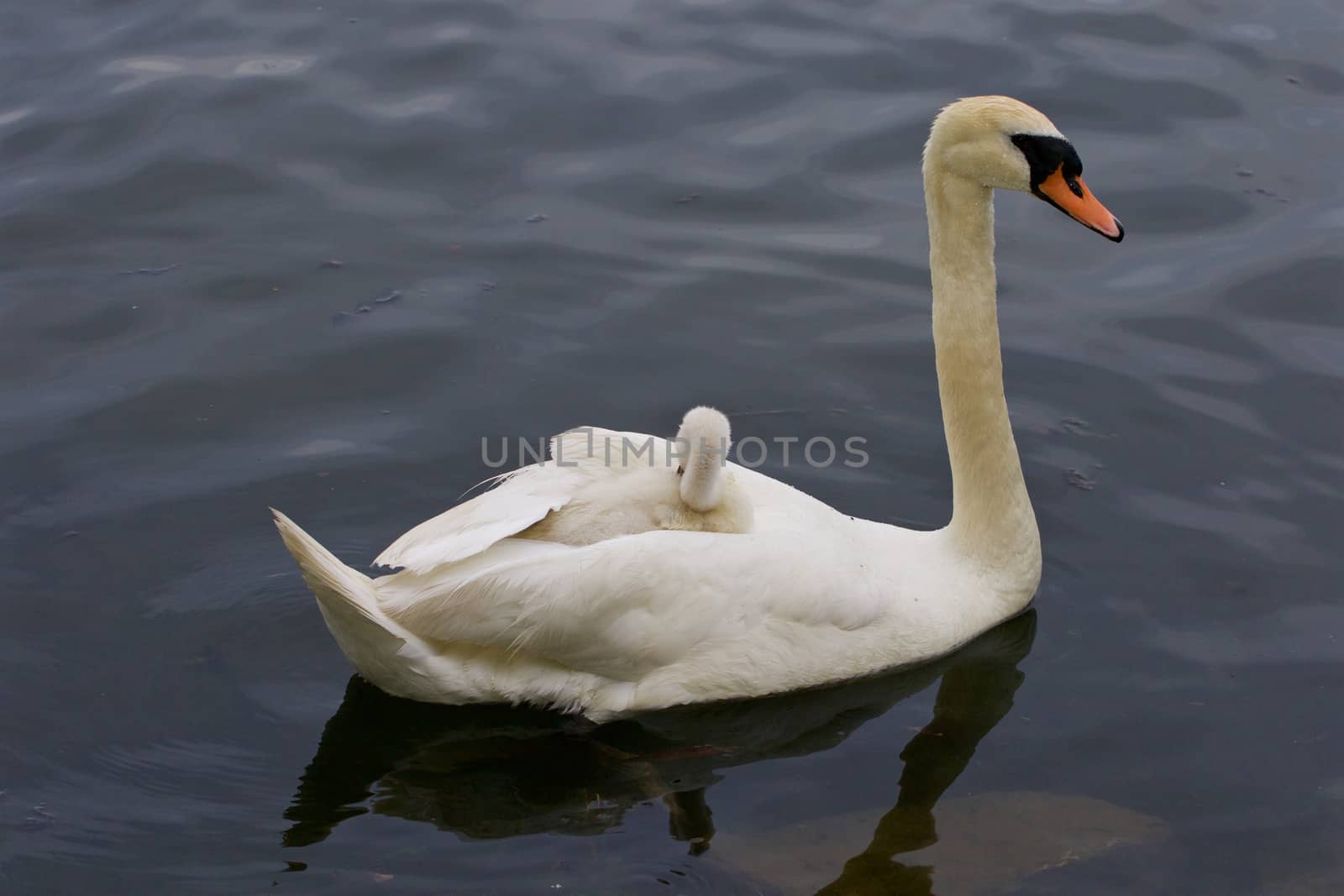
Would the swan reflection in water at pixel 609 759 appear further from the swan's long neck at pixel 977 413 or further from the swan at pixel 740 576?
the swan's long neck at pixel 977 413

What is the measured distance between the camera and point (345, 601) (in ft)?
17.8

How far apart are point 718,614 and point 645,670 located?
1.14 ft

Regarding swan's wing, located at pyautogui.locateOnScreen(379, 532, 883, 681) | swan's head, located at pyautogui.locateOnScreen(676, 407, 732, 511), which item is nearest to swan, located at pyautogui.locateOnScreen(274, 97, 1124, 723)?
swan's wing, located at pyautogui.locateOnScreen(379, 532, 883, 681)

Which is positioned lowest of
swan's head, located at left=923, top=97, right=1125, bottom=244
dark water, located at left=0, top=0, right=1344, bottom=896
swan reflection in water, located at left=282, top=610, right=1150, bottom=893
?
swan reflection in water, located at left=282, top=610, right=1150, bottom=893

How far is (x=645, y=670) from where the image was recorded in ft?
19.2

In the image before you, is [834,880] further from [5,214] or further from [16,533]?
[5,214]

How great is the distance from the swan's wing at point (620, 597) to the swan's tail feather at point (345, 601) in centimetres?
11

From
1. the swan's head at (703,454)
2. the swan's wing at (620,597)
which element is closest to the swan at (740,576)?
the swan's wing at (620,597)

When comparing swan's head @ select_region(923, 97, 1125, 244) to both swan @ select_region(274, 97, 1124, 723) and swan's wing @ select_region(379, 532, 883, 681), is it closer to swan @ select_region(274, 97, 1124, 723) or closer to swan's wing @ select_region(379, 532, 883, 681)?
swan @ select_region(274, 97, 1124, 723)

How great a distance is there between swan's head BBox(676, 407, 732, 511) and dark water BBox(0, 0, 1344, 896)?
2.80 feet

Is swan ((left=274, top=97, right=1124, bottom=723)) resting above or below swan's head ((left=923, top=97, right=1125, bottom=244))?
below

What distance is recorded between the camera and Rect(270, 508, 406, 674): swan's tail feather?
5.32m

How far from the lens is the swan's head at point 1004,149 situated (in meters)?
6.07

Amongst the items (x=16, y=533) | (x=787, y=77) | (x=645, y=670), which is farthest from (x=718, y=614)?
(x=787, y=77)
